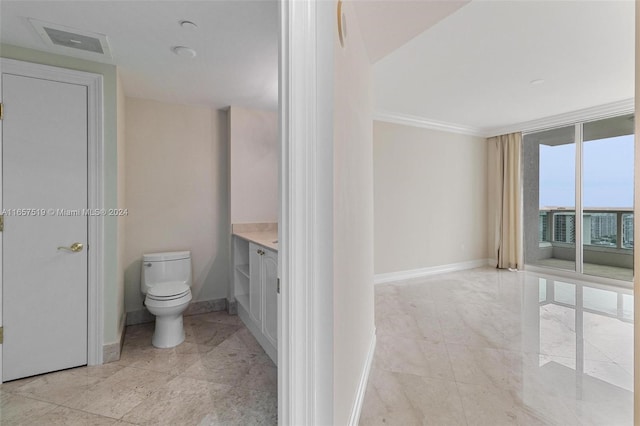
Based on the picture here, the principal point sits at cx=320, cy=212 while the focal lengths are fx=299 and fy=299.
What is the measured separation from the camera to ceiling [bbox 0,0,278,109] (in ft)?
5.39

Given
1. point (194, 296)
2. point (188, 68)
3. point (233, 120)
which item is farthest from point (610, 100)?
point (194, 296)

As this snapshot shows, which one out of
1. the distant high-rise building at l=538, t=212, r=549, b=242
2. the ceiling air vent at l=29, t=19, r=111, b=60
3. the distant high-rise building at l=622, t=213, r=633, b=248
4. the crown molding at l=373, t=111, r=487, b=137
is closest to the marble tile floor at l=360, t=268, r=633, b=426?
the distant high-rise building at l=622, t=213, r=633, b=248

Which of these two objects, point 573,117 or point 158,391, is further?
point 573,117

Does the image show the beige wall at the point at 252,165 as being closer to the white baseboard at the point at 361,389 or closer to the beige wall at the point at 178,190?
the beige wall at the point at 178,190

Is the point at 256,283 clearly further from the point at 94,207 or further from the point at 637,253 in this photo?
the point at 637,253

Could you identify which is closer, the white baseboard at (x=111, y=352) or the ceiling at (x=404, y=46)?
the ceiling at (x=404, y=46)

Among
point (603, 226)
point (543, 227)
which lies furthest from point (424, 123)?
point (603, 226)

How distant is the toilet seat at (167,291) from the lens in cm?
244

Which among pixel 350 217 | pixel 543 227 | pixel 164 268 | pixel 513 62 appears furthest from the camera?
pixel 543 227

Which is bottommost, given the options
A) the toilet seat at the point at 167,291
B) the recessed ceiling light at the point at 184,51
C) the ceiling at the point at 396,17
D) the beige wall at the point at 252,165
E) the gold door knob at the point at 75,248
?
the toilet seat at the point at 167,291

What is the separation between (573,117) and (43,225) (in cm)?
630

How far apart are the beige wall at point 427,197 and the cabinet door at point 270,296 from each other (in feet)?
7.88

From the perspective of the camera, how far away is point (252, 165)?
135 inches

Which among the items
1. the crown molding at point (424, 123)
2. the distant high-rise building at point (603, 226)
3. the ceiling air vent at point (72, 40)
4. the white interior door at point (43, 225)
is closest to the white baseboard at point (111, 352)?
the white interior door at point (43, 225)
